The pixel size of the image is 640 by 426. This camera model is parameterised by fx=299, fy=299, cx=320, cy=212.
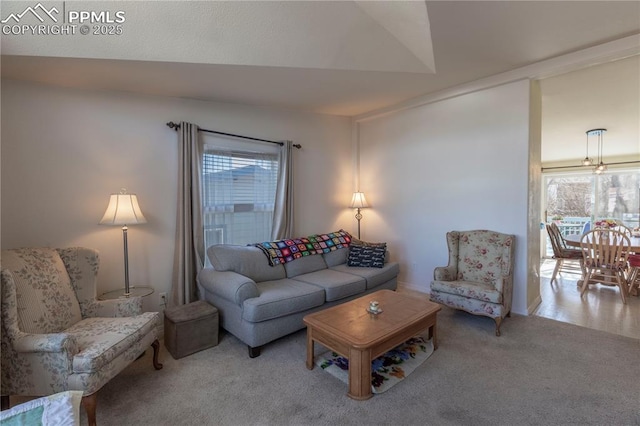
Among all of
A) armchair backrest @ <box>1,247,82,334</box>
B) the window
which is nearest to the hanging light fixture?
the window

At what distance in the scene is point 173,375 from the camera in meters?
2.30

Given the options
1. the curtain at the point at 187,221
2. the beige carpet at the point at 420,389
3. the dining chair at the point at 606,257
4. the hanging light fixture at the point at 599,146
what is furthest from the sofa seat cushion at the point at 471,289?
the hanging light fixture at the point at 599,146

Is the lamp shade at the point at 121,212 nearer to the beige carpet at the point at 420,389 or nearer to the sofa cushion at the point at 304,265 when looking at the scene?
the beige carpet at the point at 420,389

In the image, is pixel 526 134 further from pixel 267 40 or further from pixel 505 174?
pixel 267 40

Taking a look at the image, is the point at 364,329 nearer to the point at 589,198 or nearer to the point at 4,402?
the point at 4,402

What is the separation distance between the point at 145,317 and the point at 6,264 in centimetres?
94

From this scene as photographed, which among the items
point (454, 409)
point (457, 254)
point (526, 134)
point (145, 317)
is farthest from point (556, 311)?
point (145, 317)

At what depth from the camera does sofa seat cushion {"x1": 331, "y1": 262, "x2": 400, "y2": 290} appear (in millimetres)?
3518

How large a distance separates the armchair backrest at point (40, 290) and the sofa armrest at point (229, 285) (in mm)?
1014

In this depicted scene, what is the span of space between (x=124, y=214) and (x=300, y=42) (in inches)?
86.3

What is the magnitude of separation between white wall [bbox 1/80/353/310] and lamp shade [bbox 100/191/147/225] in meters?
0.31

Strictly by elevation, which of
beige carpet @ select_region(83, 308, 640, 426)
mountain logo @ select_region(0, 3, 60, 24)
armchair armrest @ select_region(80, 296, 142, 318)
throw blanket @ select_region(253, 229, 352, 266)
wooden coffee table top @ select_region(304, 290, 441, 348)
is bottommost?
beige carpet @ select_region(83, 308, 640, 426)

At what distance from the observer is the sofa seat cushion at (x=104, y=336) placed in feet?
5.70

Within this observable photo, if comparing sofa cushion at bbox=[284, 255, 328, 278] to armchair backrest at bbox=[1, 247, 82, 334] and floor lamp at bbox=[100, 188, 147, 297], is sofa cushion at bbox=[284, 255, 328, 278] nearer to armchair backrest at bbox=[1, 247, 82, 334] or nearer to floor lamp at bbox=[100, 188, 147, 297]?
floor lamp at bbox=[100, 188, 147, 297]
